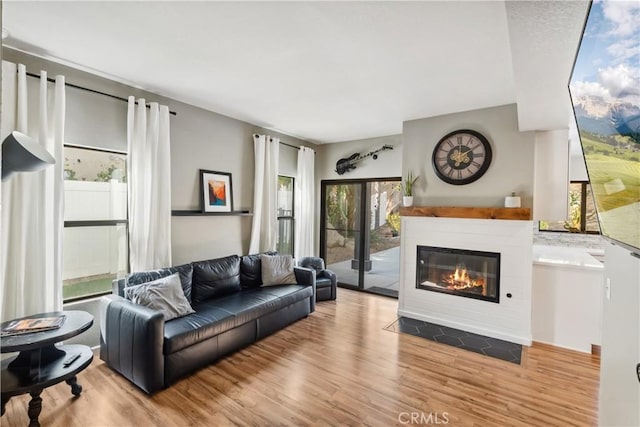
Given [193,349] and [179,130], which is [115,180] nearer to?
[179,130]

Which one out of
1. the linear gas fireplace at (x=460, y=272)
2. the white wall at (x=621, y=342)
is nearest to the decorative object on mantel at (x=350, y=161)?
the linear gas fireplace at (x=460, y=272)

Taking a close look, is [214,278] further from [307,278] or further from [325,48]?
[325,48]

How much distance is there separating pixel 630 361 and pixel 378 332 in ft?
8.37

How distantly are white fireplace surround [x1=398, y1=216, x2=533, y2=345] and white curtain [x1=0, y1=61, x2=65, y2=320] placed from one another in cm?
378

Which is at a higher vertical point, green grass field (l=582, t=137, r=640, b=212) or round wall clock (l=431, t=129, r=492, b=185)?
round wall clock (l=431, t=129, r=492, b=185)

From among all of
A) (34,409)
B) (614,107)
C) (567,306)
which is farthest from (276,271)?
(614,107)

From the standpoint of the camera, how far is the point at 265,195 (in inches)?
191

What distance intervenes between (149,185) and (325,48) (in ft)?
7.48

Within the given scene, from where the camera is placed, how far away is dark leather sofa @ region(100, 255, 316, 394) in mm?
2605

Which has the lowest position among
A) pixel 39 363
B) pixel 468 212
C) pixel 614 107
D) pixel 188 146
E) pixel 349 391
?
pixel 349 391

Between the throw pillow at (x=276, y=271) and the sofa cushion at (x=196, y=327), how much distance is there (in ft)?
3.22

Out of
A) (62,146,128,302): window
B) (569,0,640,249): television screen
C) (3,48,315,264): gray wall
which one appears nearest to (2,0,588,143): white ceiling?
(3,48,315,264): gray wall

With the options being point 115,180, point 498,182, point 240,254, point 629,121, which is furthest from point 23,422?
point 498,182

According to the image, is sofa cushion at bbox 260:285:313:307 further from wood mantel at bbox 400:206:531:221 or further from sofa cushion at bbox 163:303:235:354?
wood mantel at bbox 400:206:531:221
